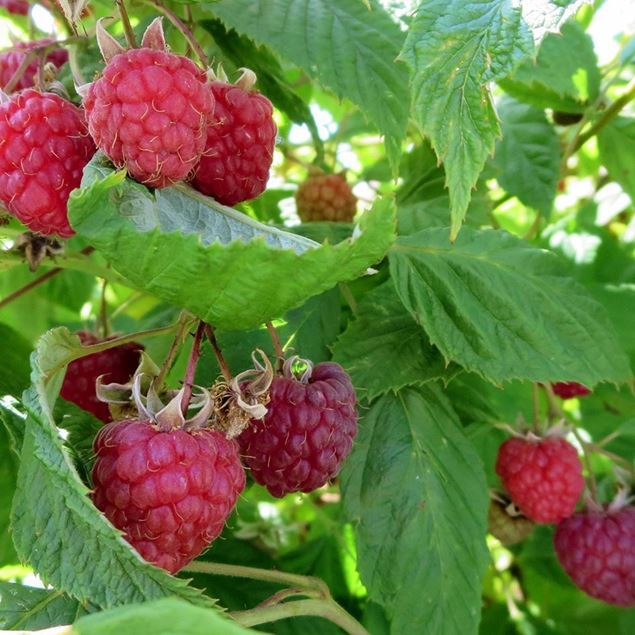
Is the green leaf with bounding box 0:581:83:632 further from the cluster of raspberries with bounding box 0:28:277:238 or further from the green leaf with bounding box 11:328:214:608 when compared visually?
the cluster of raspberries with bounding box 0:28:277:238

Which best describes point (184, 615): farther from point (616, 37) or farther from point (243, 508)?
point (616, 37)

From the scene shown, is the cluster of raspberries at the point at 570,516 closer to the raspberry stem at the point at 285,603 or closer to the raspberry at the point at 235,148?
the raspberry stem at the point at 285,603

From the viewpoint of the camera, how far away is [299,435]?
829 mm

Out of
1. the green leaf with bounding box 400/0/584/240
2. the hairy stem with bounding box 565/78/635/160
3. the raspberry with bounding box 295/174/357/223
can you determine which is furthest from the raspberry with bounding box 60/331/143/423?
the hairy stem with bounding box 565/78/635/160

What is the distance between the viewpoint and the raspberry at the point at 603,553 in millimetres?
1302

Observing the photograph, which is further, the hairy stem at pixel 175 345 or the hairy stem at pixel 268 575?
the hairy stem at pixel 268 575

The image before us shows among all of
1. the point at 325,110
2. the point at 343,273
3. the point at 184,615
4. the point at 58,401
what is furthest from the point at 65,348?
the point at 325,110

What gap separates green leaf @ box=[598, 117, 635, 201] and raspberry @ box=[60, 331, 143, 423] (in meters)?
0.95

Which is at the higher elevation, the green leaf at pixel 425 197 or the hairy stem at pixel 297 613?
the green leaf at pixel 425 197

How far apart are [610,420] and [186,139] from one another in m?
1.20

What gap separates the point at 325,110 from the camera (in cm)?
204

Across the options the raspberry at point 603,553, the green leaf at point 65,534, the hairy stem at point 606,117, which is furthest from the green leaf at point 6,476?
the hairy stem at point 606,117

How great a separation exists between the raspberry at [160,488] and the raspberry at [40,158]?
0.20 metres

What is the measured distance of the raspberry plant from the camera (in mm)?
668
